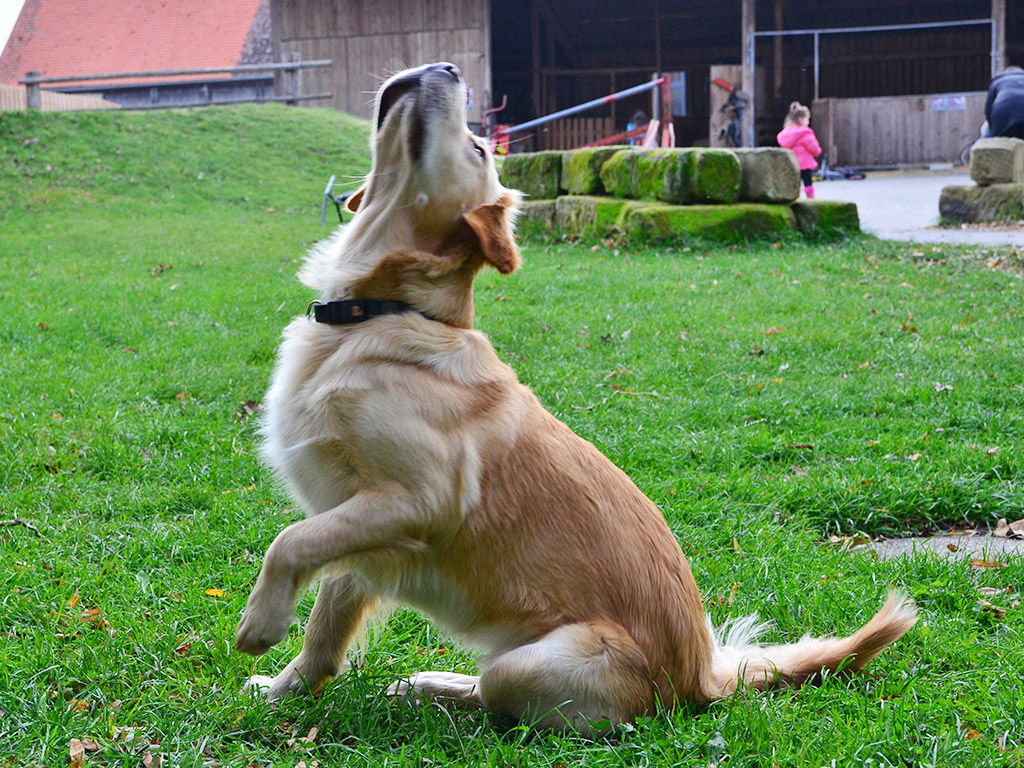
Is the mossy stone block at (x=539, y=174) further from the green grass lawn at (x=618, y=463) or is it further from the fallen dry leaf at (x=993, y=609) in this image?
the fallen dry leaf at (x=993, y=609)

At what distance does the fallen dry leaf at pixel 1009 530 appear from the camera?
4.07 meters

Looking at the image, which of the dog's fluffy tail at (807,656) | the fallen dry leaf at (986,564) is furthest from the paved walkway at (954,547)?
the dog's fluffy tail at (807,656)

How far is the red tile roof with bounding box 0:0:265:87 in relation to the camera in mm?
32031

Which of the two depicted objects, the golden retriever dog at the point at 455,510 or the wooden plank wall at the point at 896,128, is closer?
the golden retriever dog at the point at 455,510

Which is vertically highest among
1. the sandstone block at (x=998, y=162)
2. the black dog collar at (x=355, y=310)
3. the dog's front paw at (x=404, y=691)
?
the sandstone block at (x=998, y=162)

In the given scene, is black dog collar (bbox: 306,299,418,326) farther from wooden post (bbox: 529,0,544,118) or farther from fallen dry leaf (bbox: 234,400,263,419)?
wooden post (bbox: 529,0,544,118)

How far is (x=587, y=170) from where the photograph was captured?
14.3 m

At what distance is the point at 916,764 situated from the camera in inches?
93.0

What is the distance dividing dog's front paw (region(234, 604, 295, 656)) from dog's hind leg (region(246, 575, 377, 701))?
320 mm

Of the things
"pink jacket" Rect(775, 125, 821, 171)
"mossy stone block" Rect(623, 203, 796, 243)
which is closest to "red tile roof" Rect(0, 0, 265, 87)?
"pink jacket" Rect(775, 125, 821, 171)

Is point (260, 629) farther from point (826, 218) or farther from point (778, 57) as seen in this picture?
point (778, 57)

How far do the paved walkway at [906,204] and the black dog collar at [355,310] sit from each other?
11239 millimetres

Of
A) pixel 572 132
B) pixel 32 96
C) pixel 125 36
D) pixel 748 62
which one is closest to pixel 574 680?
pixel 32 96

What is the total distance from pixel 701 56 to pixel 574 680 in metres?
30.3
